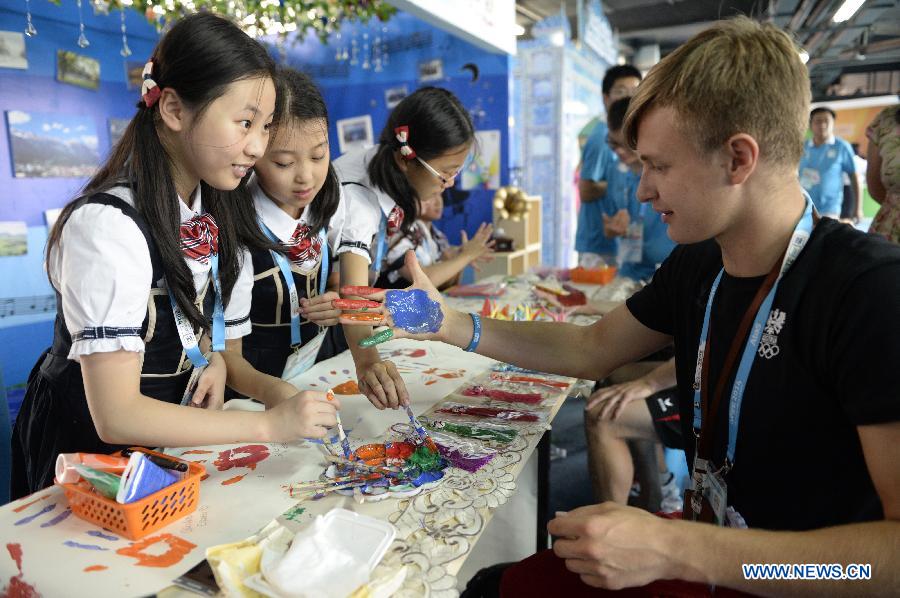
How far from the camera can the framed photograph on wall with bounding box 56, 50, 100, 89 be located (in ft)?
12.3

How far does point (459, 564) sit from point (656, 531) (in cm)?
36

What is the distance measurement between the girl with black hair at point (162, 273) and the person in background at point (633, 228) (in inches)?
105

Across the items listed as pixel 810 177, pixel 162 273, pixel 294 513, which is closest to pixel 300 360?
pixel 162 273

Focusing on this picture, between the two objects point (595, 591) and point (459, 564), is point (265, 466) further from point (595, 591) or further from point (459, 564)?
point (595, 591)

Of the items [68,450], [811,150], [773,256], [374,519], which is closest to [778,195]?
[773,256]

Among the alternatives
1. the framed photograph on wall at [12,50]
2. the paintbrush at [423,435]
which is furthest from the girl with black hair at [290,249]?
the framed photograph on wall at [12,50]

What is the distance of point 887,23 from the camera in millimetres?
9812

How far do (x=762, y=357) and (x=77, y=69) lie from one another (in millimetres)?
4305

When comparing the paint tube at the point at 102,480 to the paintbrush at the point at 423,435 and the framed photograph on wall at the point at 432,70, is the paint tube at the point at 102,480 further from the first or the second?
the framed photograph on wall at the point at 432,70

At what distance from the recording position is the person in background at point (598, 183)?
15.9ft

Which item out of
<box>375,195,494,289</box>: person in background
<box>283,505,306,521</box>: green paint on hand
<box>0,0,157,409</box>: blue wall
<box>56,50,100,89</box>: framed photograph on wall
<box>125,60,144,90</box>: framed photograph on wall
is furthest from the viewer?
<box>125,60,144,90</box>: framed photograph on wall

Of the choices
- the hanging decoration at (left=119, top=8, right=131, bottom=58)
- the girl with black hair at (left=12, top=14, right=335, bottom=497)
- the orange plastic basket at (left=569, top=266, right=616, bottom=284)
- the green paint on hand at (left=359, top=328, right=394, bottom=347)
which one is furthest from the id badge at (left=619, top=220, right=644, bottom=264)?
the hanging decoration at (left=119, top=8, right=131, bottom=58)

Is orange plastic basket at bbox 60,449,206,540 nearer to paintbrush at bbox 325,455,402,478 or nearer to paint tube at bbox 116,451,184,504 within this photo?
paint tube at bbox 116,451,184,504

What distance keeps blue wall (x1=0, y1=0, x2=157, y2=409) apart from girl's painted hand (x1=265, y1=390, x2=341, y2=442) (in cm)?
Answer: 286
